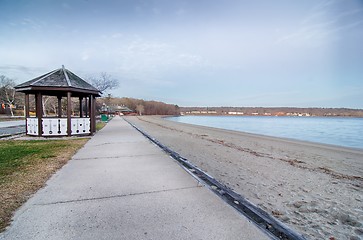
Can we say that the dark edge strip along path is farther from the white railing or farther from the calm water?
the calm water

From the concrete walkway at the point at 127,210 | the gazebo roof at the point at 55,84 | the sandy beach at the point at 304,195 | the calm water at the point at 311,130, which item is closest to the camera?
the concrete walkway at the point at 127,210

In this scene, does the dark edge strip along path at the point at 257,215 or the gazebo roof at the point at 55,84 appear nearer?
the dark edge strip along path at the point at 257,215

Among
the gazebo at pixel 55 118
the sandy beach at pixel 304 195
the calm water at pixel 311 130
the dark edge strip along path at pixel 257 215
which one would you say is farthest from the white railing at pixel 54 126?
the calm water at pixel 311 130

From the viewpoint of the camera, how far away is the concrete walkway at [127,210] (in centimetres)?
254

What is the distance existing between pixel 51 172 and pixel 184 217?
3.87 meters

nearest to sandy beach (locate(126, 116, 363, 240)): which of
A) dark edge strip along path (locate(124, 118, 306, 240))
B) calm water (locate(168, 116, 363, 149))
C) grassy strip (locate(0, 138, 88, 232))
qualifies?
dark edge strip along path (locate(124, 118, 306, 240))

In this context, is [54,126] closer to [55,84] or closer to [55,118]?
[55,118]

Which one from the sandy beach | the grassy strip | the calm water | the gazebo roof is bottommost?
the calm water

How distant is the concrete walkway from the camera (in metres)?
2.54

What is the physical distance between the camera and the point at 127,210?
3.15m

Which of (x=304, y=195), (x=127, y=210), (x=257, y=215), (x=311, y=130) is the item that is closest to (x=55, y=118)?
(x=127, y=210)

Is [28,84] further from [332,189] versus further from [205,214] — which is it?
[332,189]

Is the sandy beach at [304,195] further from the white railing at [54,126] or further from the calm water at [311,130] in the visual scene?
the calm water at [311,130]

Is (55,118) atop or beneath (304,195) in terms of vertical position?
atop
